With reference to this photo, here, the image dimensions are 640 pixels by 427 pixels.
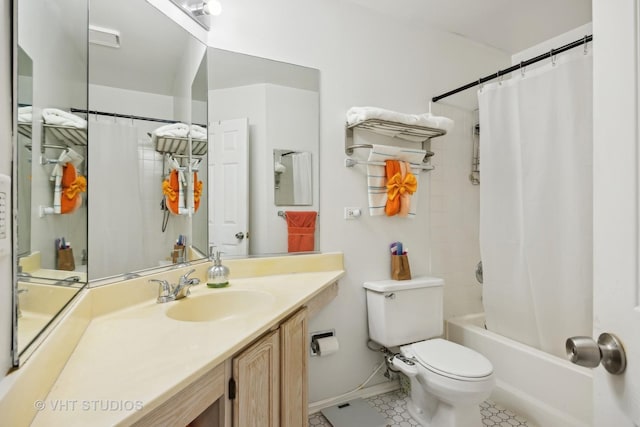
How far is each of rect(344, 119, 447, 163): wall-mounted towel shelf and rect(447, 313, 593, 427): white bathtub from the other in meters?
1.23

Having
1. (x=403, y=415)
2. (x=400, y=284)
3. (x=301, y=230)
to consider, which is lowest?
(x=403, y=415)

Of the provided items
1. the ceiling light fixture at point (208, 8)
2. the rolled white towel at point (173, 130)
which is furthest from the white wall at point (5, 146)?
the ceiling light fixture at point (208, 8)

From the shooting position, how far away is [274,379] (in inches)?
42.7

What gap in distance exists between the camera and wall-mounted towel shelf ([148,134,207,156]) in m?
1.37

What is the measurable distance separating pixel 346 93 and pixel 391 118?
0.34 metres

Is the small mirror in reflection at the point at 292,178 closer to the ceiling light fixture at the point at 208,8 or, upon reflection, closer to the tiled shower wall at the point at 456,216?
the ceiling light fixture at the point at 208,8

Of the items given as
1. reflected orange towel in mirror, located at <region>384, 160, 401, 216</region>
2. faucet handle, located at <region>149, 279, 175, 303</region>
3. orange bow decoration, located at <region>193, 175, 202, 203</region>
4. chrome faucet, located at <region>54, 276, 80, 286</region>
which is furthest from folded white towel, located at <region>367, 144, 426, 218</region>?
chrome faucet, located at <region>54, 276, 80, 286</region>

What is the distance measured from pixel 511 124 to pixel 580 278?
87 centimetres

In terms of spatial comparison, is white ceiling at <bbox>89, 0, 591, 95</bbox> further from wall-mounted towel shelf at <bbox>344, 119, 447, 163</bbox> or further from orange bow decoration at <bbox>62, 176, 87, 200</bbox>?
wall-mounted towel shelf at <bbox>344, 119, 447, 163</bbox>

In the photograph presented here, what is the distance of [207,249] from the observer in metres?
1.61

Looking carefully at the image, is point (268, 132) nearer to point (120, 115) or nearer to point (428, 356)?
point (120, 115)

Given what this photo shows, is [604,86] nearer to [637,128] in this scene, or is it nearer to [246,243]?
[637,128]

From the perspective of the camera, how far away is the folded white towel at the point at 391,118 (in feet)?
5.73

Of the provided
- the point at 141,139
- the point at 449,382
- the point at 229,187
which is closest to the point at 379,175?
the point at 229,187
